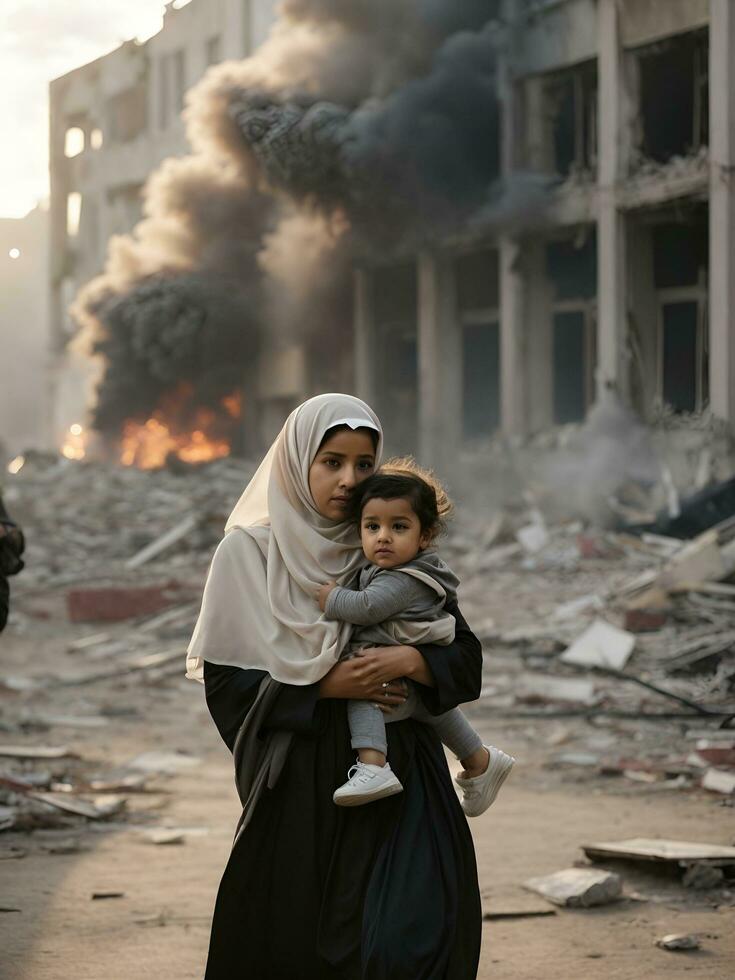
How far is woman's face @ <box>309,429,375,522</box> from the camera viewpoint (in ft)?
12.0

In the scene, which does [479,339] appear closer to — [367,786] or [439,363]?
[439,363]

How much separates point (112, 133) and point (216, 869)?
3495cm

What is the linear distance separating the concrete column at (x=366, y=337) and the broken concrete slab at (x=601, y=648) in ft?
49.8

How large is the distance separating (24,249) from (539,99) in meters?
39.0

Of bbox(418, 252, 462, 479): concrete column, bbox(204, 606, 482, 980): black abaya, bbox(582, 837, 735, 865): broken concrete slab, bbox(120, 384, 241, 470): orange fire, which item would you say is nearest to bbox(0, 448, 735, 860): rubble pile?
bbox(582, 837, 735, 865): broken concrete slab

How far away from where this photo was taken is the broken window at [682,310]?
66.6 ft

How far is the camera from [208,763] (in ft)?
31.6

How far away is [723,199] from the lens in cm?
1847

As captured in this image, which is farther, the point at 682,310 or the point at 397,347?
the point at 397,347

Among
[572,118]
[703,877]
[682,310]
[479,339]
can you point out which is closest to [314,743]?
[703,877]

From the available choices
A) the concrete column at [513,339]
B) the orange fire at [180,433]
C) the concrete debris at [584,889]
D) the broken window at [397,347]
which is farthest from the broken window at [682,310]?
the concrete debris at [584,889]

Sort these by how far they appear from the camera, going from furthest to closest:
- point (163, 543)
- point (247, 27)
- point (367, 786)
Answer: point (247, 27)
point (163, 543)
point (367, 786)

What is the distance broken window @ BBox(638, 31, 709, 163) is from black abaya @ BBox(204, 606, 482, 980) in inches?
685

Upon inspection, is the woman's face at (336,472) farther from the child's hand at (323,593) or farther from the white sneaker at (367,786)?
the white sneaker at (367,786)
